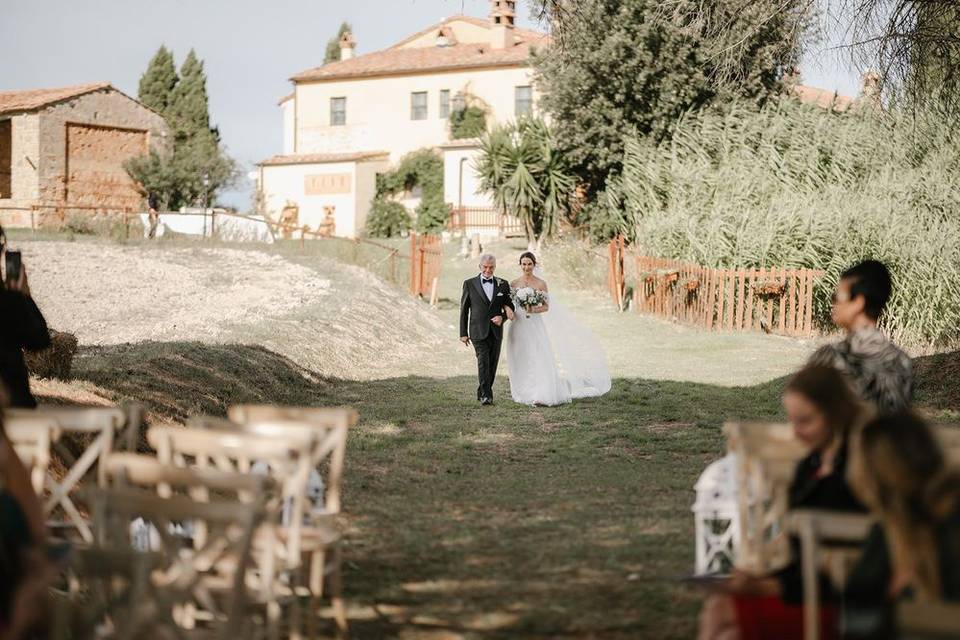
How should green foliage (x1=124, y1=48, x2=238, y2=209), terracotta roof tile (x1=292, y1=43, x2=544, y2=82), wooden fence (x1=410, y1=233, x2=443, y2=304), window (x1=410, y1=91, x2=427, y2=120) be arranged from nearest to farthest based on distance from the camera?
wooden fence (x1=410, y1=233, x2=443, y2=304) < green foliage (x1=124, y1=48, x2=238, y2=209) < terracotta roof tile (x1=292, y1=43, x2=544, y2=82) < window (x1=410, y1=91, x2=427, y2=120)

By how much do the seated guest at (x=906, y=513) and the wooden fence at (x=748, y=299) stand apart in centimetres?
2081

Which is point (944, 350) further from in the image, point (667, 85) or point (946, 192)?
point (667, 85)

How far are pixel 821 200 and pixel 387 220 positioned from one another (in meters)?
30.0

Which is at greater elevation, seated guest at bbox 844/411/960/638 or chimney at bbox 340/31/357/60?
chimney at bbox 340/31/357/60

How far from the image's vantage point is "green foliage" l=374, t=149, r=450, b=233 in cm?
5269

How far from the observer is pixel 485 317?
14891 mm

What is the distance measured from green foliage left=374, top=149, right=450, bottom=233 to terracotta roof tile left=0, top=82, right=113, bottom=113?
512 inches

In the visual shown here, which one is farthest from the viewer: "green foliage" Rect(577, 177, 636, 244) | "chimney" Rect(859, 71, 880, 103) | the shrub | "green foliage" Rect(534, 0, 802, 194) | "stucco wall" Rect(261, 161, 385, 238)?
"stucco wall" Rect(261, 161, 385, 238)

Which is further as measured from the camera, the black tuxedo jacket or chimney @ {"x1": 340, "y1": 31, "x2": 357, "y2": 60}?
chimney @ {"x1": 340, "y1": 31, "x2": 357, "y2": 60}

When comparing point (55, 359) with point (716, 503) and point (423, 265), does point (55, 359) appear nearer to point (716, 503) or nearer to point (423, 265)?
point (716, 503)

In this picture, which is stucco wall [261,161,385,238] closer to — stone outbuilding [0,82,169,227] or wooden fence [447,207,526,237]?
wooden fence [447,207,526,237]

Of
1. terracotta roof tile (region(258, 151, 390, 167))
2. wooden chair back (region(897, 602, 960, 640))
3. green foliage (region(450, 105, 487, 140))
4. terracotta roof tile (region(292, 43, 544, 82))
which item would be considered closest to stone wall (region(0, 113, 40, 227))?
terracotta roof tile (region(258, 151, 390, 167))

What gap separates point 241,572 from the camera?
4.04m

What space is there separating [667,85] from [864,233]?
11.1 metres
